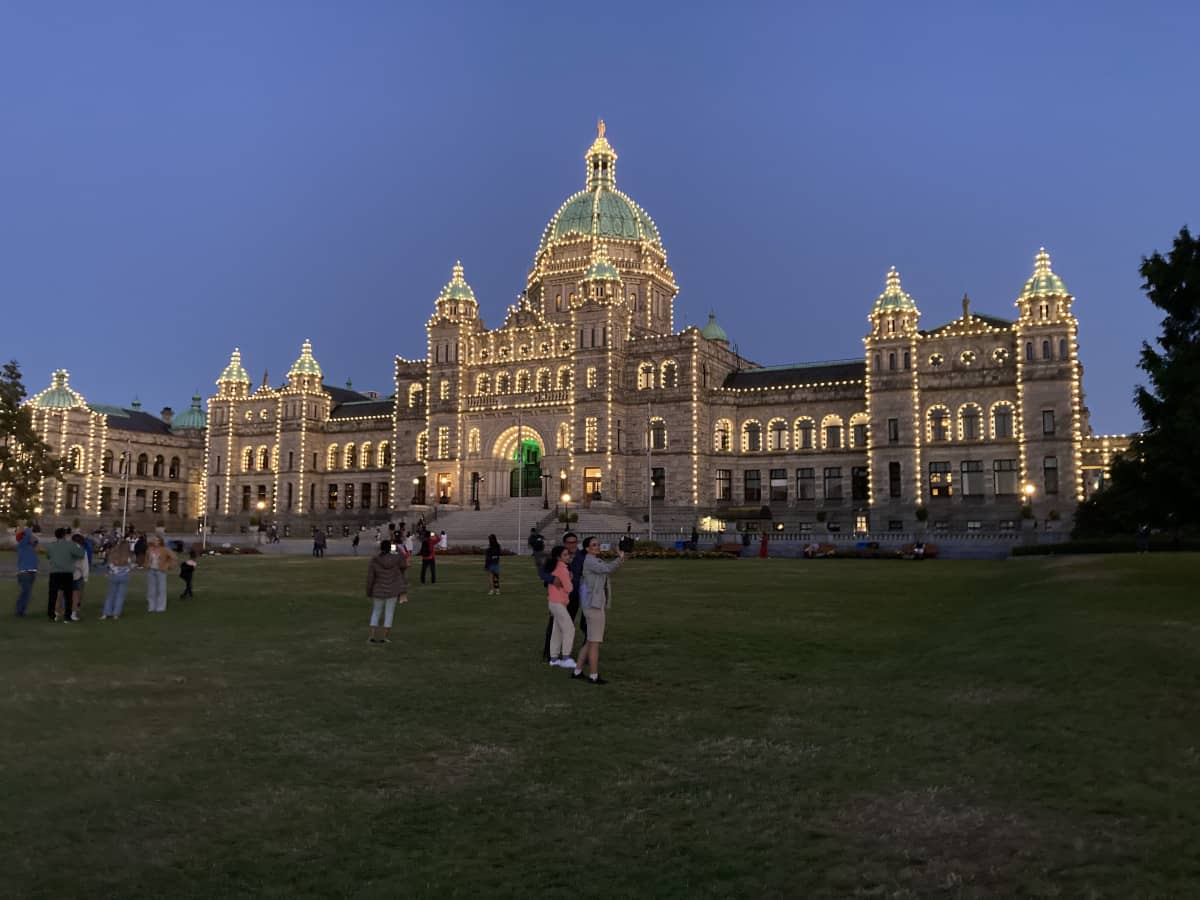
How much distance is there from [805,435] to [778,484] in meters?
4.92

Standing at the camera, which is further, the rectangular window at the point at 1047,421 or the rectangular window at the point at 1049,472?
the rectangular window at the point at 1047,421

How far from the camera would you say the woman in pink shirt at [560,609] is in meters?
16.9

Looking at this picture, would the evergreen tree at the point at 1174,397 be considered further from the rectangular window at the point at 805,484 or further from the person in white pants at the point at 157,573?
the rectangular window at the point at 805,484

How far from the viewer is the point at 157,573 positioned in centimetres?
2555

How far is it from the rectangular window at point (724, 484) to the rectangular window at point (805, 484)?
588 cm

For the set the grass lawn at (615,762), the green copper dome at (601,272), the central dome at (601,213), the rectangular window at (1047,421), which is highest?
the central dome at (601,213)

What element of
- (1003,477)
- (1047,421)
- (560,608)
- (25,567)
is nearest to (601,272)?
(1003,477)

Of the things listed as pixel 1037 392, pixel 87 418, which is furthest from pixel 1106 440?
pixel 87 418

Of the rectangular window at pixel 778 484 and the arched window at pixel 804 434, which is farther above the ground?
the arched window at pixel 804 434

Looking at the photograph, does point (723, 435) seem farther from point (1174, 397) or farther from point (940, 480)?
point (1174, 397)

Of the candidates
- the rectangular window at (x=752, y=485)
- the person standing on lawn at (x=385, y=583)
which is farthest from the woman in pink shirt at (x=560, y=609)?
the rectangular window at (x=752, y=485)

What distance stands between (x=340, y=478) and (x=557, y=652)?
9129 centimetres

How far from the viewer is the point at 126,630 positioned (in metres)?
22.1

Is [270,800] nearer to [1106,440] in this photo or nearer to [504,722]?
[504,722]
